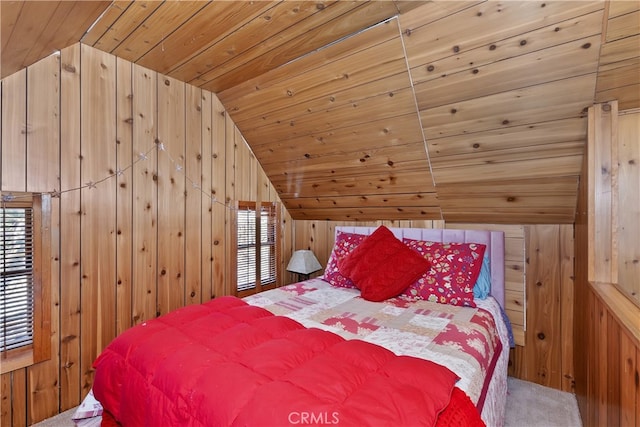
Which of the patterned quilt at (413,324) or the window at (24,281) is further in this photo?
the window at (24,281)

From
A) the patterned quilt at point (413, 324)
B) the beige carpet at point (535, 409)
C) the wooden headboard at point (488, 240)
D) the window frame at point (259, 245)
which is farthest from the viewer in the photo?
the window frame at point (259, 245)

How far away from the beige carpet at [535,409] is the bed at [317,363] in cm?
36

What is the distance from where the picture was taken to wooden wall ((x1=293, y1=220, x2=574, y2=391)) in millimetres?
2416

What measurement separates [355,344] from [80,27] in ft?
7.44

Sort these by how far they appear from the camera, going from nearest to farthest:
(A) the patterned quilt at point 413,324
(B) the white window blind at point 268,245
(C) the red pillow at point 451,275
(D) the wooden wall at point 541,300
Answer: (A) the patterned quilt at point 413,324 → (C) the red pillow at point 451,275 → (D) the wooden wall at point 541,300 → (B) the white window blind at point 268,245

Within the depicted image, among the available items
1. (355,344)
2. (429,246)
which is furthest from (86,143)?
(429,246)

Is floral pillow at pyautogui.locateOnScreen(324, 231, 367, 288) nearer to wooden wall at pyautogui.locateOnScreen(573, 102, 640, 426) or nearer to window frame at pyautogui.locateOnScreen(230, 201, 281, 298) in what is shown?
window frame at pyautogui.locateOnScreen(230, 201, 281, 298)

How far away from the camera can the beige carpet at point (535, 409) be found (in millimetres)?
1985

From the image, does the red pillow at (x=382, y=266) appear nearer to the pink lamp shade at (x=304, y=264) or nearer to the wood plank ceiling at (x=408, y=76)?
the wood plank ceiling at (x=408, y=76)

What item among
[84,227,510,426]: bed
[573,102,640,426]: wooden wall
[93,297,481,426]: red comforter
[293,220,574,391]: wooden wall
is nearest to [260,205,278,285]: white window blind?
[84,227,510,426]: bed

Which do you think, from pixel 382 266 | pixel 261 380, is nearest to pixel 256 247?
pixel 382 266

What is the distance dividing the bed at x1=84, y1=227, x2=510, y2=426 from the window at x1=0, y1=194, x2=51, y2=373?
720 mm

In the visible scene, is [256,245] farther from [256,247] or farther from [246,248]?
[246,248]

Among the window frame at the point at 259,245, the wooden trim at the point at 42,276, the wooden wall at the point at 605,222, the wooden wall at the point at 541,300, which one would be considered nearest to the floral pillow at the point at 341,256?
the window frame at the point at 259,245
